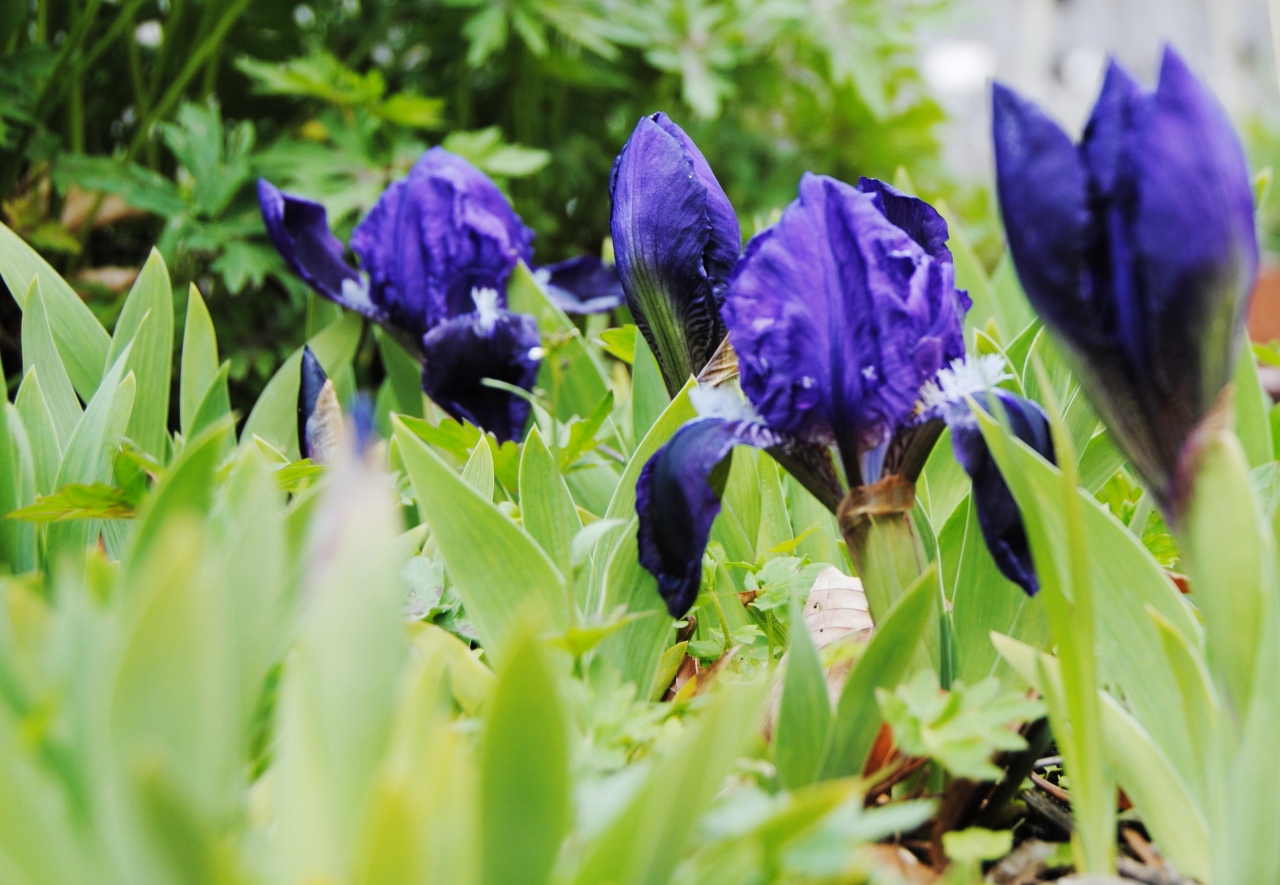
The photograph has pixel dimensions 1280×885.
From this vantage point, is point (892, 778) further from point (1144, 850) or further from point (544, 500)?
point (544, 500)

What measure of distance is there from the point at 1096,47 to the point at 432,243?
20.1ft

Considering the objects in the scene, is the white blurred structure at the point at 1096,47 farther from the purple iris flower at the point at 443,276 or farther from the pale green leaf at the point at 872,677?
the pale green leaf at the point at 872,677

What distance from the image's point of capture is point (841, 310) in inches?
24.8

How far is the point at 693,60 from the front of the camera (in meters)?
1.72

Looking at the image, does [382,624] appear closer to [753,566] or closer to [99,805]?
[99,805]

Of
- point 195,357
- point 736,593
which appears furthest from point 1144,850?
point 195,357

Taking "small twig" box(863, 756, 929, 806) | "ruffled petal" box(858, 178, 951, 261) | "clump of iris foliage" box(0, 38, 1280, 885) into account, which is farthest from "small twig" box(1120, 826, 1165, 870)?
"ruffled petal" box(858, 178, 951, 261)

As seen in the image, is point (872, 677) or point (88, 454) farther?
point (88, 454)

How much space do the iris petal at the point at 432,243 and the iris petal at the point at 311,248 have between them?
30 millimetres

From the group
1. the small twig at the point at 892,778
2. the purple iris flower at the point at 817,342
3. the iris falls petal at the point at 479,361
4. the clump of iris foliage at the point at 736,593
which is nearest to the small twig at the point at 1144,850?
the clump of iris foliage at the point at 736,593

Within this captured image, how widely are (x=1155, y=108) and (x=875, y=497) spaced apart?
0.92 feet

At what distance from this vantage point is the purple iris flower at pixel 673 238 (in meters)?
0.79

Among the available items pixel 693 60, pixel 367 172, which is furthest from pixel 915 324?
pixel 693 60

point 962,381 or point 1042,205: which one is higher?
point 1042,205
